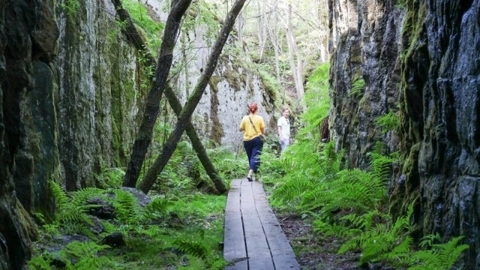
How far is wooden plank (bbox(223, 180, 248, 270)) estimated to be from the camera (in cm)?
605

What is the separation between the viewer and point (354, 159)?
986cm

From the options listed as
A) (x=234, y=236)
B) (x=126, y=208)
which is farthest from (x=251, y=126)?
(x=234, y=236)

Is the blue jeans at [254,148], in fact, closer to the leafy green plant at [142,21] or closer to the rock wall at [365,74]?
the rock wall at [365,74]

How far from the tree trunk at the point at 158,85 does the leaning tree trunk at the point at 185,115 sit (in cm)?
56

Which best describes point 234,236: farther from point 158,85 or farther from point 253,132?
point 253,132

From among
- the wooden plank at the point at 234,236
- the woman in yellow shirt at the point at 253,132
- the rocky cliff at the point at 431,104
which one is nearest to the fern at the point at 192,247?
the wooden plank at the point at 234,236

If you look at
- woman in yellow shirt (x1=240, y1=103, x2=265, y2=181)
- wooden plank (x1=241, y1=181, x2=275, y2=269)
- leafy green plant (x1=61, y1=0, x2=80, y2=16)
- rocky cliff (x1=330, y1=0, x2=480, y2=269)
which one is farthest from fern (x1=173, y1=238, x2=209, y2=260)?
woman in yellow shirt (x1=240, y1=103, x2=265, y2=181)

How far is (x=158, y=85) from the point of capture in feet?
30.5

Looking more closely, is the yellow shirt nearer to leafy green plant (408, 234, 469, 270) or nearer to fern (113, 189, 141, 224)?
fern (113, 189, 141, 224)

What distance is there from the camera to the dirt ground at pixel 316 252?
5.90 meters

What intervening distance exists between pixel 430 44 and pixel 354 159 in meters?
4.65

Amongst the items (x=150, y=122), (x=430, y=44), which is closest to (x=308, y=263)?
(x=430, y=44)

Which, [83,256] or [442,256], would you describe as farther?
[83,256]

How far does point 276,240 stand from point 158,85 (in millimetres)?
3636
